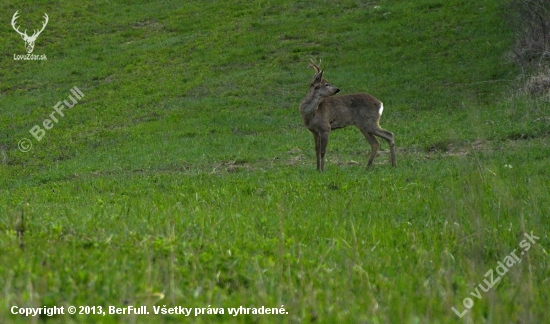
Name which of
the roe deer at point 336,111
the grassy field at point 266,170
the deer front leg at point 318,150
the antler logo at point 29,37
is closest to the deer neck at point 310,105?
the roe deer at point 336,111

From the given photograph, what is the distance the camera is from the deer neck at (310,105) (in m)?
14.5

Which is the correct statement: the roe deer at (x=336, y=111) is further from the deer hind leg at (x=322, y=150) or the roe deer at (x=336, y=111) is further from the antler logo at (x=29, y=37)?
the antler logo at (x=29, y=37)

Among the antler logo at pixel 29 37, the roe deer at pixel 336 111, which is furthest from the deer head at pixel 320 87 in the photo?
the antler logo at pixel 29 37

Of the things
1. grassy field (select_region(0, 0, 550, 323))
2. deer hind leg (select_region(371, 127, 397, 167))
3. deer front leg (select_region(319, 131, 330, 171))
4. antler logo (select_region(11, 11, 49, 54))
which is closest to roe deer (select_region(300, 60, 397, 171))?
deer hind leg (select_region(371, 127, 397, 167))

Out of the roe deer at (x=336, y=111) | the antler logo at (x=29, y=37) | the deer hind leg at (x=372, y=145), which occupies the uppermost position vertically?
the antler logo at (x=29, y=37)

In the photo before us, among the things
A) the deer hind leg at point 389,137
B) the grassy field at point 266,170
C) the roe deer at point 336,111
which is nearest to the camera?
the grassy field at point 266,170

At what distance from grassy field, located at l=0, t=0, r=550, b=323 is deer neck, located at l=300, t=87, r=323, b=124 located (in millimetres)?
1072

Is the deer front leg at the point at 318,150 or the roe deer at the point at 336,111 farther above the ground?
the roe deer at the point at 336,111

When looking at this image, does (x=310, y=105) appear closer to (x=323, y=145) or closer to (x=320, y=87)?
(x=320, y=87)

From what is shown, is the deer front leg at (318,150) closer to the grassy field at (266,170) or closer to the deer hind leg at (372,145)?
the grassy field at (266,170)

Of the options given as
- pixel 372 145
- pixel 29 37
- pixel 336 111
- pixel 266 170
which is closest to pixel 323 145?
pixel 336 111

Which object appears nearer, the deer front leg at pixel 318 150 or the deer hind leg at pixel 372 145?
the deer front leg at pixel 318 150

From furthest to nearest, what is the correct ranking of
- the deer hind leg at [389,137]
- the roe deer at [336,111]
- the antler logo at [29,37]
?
the antler logo at [29,37]
the roe deer at [336,111]
the deer hind leg at [389,137]

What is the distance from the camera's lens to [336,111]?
1460 centimetres
